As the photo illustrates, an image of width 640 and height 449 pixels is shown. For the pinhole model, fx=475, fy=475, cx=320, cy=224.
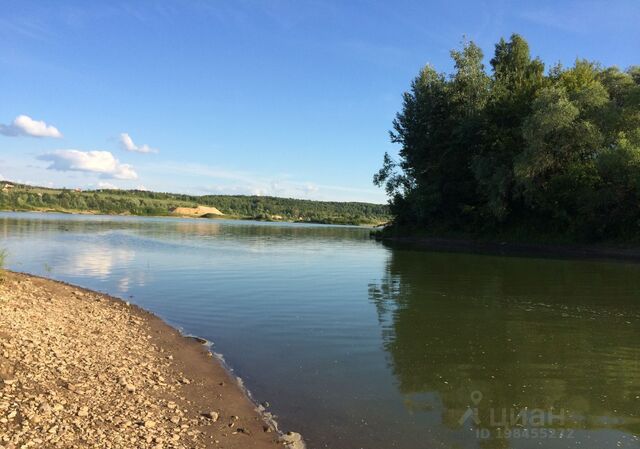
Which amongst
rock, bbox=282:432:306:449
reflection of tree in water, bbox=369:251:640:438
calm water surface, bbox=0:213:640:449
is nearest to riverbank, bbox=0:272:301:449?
rock, bbox=282:432:306:449

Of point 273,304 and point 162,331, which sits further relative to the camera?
point 273,304

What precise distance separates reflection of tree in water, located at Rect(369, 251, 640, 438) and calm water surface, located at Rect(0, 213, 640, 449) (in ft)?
0.14

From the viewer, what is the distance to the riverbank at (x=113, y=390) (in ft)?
20.3

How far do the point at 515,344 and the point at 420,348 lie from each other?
2704 millimetres

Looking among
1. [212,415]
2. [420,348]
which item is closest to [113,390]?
[212,415]

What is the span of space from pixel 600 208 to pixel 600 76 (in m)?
20.5

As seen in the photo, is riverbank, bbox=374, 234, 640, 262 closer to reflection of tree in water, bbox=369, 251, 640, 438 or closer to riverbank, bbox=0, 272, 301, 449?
reflection of tree in water, bbox=369, 251, 640, 438

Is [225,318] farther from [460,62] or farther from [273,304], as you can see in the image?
[460,62]

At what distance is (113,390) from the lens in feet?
25.5

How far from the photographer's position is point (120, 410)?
7004 mm

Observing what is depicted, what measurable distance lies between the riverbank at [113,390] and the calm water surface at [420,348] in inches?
31.4

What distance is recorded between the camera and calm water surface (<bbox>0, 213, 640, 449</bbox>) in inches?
303

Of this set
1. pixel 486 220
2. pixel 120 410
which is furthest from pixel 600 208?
pixel 120 410

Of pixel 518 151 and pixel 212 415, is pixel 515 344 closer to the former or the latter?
pixel 212 415
